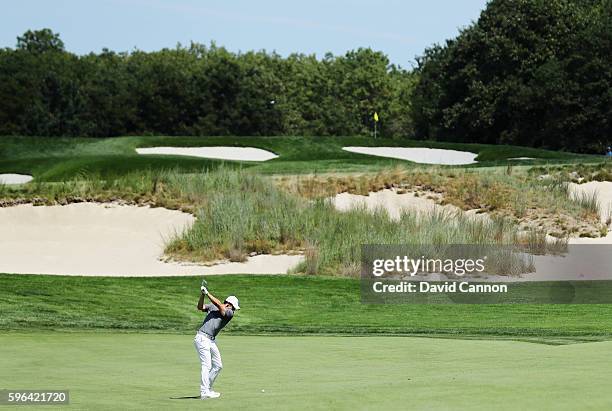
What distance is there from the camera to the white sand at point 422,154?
46688 mm

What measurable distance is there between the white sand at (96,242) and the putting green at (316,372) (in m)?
11.2

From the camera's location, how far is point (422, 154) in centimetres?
4725

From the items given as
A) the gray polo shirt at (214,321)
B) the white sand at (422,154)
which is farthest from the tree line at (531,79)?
the gray polo shirt at (214,321)

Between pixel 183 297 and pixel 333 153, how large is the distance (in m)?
21.7

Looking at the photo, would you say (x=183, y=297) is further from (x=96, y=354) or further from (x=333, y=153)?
(x=333, y=153)

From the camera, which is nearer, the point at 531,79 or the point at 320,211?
the point at 320,211

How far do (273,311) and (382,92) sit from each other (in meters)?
109

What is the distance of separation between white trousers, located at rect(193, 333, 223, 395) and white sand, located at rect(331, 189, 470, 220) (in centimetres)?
2053

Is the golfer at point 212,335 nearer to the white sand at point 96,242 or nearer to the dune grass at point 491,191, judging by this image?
the white sand at point 96,242

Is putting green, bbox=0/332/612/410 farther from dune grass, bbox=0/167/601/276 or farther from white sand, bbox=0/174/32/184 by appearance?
white sand, bbox=0/174/32/184

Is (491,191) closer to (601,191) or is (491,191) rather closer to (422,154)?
(601,191)

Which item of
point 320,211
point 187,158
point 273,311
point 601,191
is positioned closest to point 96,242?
point 320,211

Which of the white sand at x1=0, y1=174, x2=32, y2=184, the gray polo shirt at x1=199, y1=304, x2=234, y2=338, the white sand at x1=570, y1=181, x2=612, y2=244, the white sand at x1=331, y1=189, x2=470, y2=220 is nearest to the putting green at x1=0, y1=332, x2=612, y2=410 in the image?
the gray polo shirt at x1=199, y1=304, x2=234, y2=338

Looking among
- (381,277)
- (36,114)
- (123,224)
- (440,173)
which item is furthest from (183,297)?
(36,114)
